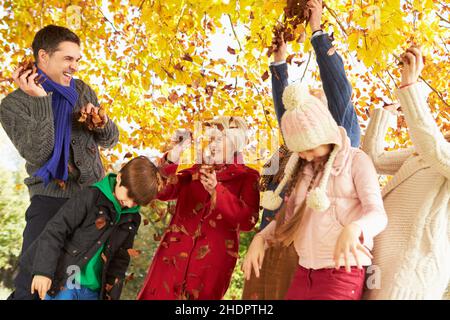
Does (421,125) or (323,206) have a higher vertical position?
(421,125)

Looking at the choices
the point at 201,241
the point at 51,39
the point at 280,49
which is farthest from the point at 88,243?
the point at 280,49

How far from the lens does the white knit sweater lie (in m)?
2.37

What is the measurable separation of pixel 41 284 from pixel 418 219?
1.76 m

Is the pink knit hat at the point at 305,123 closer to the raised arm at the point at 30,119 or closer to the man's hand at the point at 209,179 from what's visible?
the man's hand at the point at 209,179

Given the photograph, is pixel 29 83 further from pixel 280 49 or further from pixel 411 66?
pixel 411 66

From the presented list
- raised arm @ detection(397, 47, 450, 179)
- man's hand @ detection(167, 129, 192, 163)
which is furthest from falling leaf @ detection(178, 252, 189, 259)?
raised arm @ detection(397, 47, 450, 179)

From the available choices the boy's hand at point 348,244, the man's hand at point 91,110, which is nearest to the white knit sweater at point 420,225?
the boy's hand at point 348,244

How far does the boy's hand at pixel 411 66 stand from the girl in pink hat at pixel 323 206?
0.35 m

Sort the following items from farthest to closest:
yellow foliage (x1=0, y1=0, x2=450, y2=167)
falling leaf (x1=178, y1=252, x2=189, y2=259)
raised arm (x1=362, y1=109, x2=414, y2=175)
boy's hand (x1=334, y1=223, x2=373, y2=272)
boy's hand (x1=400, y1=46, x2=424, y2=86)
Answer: yellow foliage (x1=0, y1=0, x2=450, y2=167), falling leaf (x1=178, y1=252, x2=189, y2=259), raised arm (x1=362, y1=109, x2=414, y2=175), boy's hand (x1=400, y1=46, x2=424, y2=86), boy's hand (x1=334, y1=223, x2=373, y2=272)

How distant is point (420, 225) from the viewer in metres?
2.42

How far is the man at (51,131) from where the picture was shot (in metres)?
3.04

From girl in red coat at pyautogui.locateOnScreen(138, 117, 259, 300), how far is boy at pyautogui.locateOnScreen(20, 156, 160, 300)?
0.20 meters

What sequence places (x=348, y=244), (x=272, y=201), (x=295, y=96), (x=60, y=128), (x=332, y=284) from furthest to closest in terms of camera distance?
(x=60, y=128) → (x=272, y=201) → (x=295, y=96) → (x=332, y=284) → (x=348, y=244)

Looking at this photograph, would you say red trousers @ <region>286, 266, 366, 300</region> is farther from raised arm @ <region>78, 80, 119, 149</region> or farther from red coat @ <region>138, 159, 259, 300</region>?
raised arm @ <region>78, 80, 119, 149</region>
